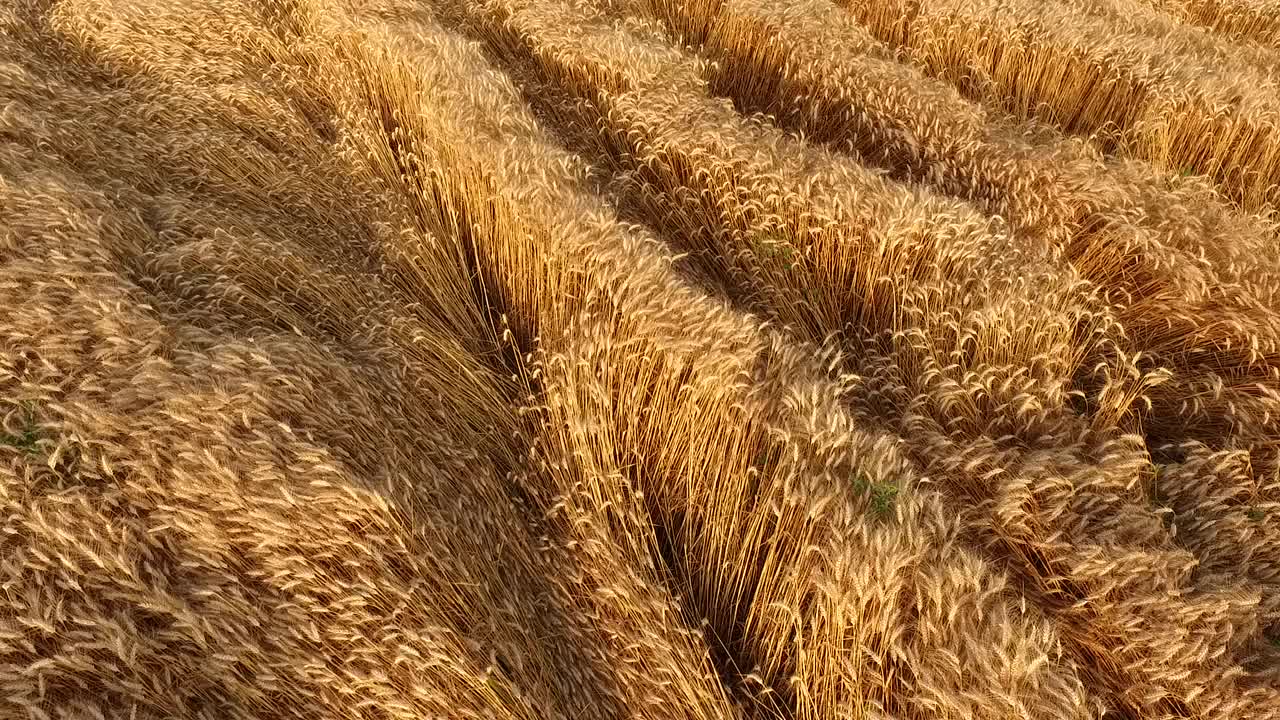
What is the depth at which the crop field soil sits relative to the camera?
212 cm

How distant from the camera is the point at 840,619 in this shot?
7.33 ft

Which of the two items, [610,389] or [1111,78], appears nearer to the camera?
[610,389]

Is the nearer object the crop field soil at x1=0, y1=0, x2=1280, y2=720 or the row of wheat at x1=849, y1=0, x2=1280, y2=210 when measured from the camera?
the crop field soil at x1=0, y1=0, x2=1280, y2=720

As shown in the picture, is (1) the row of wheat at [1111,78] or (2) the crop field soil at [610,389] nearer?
(2) the crop field soil at [610,389]

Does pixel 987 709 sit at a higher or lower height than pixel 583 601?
higher

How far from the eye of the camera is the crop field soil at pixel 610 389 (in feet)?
6.97

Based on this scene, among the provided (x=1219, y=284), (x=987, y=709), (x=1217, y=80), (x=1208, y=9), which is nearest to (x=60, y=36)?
(x=987, y=709)

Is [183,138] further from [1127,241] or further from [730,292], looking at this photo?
[1127,241]

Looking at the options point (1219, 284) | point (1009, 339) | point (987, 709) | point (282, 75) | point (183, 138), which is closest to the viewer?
point (987, 709)

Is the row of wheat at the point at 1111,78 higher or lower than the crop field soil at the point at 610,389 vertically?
higher

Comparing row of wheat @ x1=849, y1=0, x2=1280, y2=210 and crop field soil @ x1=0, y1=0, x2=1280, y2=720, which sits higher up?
row of wheat @ x1=849, y1=0, x2=1280, y2=210

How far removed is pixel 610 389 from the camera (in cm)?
283

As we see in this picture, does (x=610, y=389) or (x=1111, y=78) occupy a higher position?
(x=1111, y=78)

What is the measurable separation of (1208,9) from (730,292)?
598 cm
